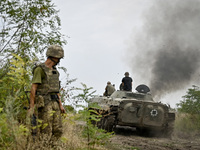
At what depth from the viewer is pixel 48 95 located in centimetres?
593

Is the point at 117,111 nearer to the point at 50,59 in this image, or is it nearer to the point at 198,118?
the point at 198,118

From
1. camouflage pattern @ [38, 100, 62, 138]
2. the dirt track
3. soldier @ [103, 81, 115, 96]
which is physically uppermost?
soldier @ [103, 81, 115, 96]

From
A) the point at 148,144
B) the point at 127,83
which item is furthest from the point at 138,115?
the point at 148,144

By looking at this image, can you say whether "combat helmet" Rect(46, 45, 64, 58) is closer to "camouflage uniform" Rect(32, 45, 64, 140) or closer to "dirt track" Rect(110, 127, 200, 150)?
"camouflage uniform" Rect(32, 45, 64, 140)

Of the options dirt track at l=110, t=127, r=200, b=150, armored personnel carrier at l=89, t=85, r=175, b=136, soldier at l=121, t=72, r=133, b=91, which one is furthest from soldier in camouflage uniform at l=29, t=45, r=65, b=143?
soldier at l=121, t=72, r=133, b=91

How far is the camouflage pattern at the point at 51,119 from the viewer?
5.82 m

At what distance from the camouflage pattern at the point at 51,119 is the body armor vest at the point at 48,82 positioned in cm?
20

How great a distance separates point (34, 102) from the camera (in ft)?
18.8

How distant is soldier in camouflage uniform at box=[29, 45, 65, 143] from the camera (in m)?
5.71

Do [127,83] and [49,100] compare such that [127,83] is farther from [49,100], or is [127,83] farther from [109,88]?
[49,100]

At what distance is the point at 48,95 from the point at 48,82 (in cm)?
21

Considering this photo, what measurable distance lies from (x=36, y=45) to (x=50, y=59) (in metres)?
2.46

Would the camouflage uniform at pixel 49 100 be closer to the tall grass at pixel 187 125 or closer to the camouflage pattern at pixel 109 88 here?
the tall grass at pixel 187 125

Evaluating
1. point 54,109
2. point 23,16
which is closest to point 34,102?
point 54,109
